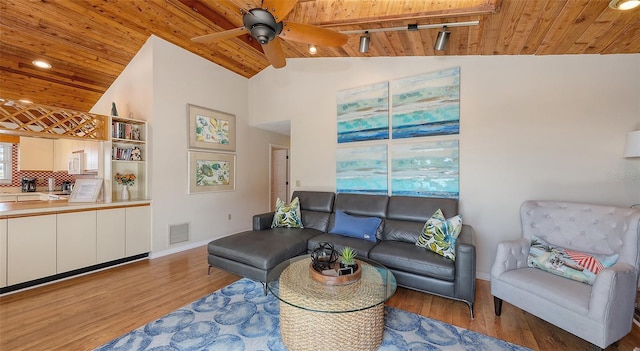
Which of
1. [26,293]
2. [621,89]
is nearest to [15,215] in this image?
[26,293]

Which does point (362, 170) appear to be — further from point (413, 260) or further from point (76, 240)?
point (76, 240)

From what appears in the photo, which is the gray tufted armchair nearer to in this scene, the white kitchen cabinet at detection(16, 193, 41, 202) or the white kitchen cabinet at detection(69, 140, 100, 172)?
the white kitchen cabinet at detection(69, 140, 100, 172)

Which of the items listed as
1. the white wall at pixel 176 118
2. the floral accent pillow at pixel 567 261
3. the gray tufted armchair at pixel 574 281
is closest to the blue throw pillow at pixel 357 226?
the gray tufted armchair at pixel 574 281

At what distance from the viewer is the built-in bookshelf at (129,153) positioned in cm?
344

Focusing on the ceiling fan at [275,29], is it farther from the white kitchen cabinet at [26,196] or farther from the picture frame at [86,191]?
the white kitchen cabinet at [26,196]

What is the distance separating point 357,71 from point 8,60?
4.79m

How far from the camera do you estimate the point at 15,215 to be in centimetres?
251

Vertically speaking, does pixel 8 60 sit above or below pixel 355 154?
above

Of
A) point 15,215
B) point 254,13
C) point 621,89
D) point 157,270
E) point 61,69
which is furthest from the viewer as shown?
point 61,69

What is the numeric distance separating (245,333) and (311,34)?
244 centimetres

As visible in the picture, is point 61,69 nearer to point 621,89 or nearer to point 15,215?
point 15,215

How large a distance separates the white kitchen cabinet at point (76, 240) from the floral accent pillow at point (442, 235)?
12.7ft

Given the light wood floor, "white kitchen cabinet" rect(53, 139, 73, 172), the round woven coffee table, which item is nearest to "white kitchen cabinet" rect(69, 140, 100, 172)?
"white kitchen cabinet" rect(53, 139, 73, 172)

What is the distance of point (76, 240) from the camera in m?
2.91
